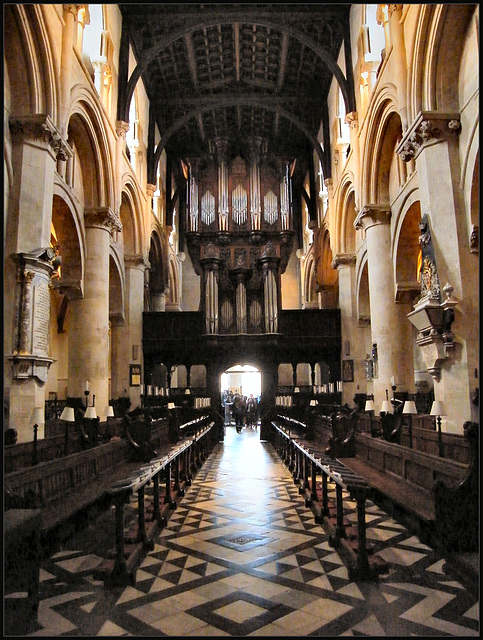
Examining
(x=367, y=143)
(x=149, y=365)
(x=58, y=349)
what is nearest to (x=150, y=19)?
(x=367, y=143)

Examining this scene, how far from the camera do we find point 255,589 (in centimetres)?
451

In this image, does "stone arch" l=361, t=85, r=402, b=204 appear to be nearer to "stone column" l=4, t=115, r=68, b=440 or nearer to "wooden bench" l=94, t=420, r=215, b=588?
"stone column" l=4, t=115, r=68, b=440

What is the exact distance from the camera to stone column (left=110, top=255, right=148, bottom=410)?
715 inches

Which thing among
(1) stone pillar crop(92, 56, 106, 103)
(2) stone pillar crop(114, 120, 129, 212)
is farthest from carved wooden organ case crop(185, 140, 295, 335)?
(1) stone pillar crop(92, 56, 106, 103)

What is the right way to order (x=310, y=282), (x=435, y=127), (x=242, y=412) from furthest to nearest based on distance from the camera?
(x=310, y=282) → (x=242, y=412) → (x=435, y=127)

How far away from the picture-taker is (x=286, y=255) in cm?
2359

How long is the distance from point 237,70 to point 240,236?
6.67 meters

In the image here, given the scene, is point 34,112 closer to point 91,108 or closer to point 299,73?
point 91,108

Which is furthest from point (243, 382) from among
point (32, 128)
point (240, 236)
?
point (32, 128)

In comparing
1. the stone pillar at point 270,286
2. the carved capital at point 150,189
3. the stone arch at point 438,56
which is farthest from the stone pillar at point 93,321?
the stone arch at point 438,56

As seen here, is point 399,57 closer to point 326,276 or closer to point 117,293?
point 117,293

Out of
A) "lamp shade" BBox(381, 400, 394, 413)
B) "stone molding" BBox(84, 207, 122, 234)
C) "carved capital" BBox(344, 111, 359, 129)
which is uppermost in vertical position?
"carved capital" BBox(344, 111, 359, 129)

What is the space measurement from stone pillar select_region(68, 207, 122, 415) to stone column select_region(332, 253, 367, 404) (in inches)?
332

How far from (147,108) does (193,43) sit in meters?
3.37
